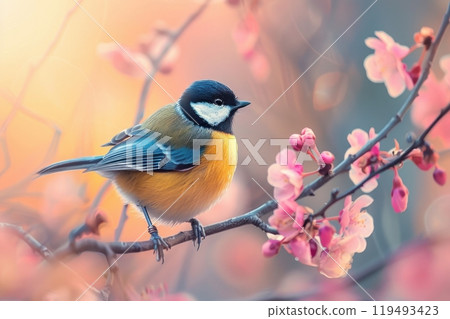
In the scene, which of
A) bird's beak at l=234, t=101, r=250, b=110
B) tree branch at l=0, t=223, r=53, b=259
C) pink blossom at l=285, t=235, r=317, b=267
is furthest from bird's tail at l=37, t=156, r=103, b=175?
pink blossom at l=285, t=235, r=317, b=267

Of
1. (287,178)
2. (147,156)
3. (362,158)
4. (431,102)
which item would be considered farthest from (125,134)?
(431,102)

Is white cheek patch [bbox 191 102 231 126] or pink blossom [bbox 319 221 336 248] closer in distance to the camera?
pink blossom [bbox 319 221 336 248]

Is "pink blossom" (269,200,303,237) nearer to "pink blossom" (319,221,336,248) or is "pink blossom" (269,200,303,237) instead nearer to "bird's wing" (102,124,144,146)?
"pink blossom" (319,221,336,248)

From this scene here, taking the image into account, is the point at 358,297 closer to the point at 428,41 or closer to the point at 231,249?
the point at 231,249

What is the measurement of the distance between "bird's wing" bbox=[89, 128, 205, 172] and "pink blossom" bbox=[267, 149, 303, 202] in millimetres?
134

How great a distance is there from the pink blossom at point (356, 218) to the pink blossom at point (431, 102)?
162 millimetres

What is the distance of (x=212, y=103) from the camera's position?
861 millimetres

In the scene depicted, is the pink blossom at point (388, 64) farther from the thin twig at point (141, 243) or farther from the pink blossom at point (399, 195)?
the thin twig at point (141, 243)

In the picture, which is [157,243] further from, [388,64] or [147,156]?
[388,64]

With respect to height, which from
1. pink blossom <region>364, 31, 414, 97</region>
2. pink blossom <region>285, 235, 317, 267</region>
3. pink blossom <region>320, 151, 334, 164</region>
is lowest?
pink blossom <region>285, 235, 317, 267</region>

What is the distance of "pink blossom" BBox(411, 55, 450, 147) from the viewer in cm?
85

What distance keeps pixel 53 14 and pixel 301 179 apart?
1.69 ft

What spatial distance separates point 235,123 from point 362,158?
22 centimetres

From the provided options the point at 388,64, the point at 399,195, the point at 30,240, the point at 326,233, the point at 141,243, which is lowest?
the point at 30,240
